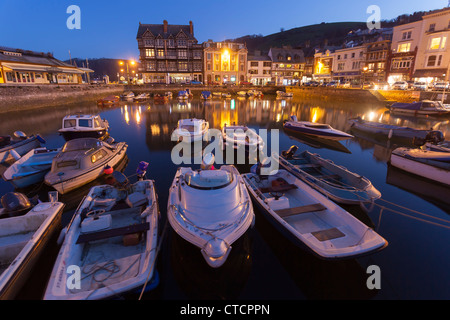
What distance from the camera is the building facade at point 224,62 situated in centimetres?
8181

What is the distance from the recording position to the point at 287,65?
302ft

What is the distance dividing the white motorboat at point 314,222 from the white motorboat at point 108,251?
4.57 m

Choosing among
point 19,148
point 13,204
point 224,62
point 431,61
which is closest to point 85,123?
point 19,148

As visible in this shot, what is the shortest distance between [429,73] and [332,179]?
59.9 m

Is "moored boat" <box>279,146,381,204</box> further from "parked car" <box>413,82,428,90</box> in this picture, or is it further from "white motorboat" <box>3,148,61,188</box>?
"parked car" <box>413,82,428,90</box>

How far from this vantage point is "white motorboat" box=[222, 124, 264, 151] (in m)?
18.5

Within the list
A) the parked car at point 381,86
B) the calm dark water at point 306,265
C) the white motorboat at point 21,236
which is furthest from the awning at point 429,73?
the white motorboat at point 21,236

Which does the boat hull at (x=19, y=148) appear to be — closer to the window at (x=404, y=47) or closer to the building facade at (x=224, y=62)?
the building facade at (x=224, y=62)

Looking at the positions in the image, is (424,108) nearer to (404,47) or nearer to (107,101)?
(404,47)

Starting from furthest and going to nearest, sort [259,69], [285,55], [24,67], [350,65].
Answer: [285,55] → [259,69] → [350,65] → [24,67]

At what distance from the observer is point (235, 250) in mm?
8688

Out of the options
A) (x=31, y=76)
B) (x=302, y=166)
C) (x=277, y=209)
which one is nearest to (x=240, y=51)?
(x=31, y=76)

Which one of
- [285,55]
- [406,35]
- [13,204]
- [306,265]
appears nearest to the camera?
[306,265]

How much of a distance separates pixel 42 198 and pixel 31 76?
58.6 meters
